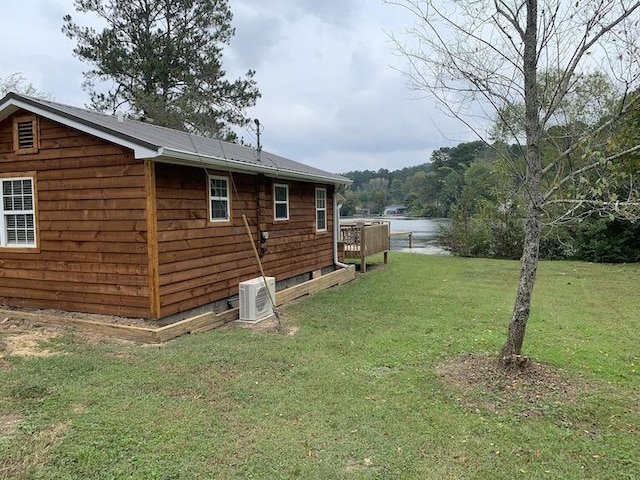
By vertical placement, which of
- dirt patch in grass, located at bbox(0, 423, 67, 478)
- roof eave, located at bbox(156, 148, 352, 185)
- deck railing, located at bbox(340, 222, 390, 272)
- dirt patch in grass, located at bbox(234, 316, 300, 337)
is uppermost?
roof eave, located at bbox(156, 148, 352, 185)

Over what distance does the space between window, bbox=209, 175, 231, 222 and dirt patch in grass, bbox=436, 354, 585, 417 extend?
4299mm

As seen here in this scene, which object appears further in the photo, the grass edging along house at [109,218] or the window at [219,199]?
the window at [219,199]

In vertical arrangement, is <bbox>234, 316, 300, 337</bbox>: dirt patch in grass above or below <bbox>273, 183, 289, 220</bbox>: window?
below

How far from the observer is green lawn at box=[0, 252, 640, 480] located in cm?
283

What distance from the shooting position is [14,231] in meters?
6.94

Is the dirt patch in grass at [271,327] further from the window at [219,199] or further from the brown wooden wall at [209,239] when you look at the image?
the window at [219,199]

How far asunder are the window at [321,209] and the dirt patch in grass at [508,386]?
6883 mm

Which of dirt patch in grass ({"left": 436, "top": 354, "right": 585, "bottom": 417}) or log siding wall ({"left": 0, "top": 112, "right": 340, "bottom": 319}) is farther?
log siding wall ({"left": 0, "top": 112, "right": 340, "bottom": 319})

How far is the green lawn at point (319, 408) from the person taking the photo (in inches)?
112

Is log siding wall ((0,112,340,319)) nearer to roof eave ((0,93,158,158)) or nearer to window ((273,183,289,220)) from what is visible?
roof eave ((0,93,158,158))

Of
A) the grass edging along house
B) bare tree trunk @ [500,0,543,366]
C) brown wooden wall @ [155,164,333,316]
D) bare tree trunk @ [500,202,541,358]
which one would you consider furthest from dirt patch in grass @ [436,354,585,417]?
the grass edging along house

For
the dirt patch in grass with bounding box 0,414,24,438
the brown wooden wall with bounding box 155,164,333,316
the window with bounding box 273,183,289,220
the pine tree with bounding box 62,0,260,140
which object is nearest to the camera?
the dirt patch in grass with bounding box 0,414,24,438

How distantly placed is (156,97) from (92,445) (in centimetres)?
1720

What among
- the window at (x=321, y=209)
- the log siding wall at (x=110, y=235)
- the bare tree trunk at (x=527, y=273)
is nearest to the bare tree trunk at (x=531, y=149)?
the bare tree trunk at (x=527, y=273)
